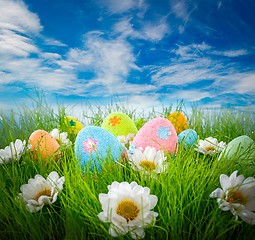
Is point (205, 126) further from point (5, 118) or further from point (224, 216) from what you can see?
point (5, 118)

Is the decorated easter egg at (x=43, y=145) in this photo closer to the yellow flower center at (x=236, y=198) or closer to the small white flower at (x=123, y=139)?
the small white flower at (x=123, y=139)

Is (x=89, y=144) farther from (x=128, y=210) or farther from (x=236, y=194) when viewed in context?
(x=236, y=194)

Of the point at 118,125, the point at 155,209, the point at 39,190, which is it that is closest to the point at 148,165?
the point at 155,209

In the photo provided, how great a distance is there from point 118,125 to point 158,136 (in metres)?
0.51

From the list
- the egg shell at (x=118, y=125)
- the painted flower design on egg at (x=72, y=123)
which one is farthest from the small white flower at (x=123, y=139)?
the painted flower design on egg at (x=72, y=123)

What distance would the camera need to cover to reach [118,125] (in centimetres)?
204

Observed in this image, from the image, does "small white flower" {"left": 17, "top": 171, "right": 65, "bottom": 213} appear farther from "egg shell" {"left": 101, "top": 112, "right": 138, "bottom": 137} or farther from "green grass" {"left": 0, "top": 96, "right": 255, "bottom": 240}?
"egg shell" {"left": 101, "top": 112, "right": 138, "bottom": 137}

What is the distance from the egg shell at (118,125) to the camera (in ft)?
6.68

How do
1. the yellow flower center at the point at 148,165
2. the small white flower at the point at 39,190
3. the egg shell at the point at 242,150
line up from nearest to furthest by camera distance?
the small white flower at the point at 39,190 → the yellow flower center at the point at 148,165 → the egg shell at the point at 242,150

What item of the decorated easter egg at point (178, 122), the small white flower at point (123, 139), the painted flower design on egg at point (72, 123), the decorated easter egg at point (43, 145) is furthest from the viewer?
the painted flower design on egg at point (72, 123)

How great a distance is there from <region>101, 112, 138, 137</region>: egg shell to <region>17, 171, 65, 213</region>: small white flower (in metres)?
0.94

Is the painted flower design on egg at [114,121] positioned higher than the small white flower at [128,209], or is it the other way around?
A: the painted flower design on egg at [114,121]

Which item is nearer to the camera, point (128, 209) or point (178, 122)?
point (128, 209)

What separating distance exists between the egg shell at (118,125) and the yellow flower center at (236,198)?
1188 millimetres
